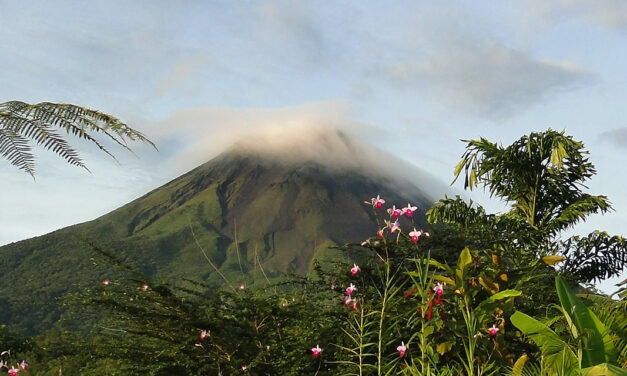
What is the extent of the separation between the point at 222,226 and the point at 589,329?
13515cm

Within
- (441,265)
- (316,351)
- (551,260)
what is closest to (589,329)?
(551,260)

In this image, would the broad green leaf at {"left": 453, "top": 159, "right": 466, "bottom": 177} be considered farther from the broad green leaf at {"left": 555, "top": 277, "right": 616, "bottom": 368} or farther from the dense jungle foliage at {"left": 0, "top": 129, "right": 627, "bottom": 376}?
the broad green leaf at {"left": 555, "top": 277, "right": 616, "bottom": 368}

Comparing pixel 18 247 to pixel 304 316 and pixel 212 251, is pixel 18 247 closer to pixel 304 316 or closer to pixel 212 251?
pixel 212 251

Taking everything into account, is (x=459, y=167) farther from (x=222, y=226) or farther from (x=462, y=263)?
(x=222, y=226)

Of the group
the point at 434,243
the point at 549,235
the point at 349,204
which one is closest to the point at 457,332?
the point at 434,243

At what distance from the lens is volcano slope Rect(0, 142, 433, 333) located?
8575 centimetres

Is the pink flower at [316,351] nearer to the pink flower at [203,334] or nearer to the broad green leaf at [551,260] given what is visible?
the pink flower at [203,334]

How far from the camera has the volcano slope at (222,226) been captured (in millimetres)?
85750

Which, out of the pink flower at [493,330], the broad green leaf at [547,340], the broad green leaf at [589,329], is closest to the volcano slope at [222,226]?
the pink flower at [493,330]

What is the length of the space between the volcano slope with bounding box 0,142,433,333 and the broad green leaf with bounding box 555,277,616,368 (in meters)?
65.3

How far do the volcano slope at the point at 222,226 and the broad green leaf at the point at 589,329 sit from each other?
6532cm

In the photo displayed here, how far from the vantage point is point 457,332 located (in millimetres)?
4246

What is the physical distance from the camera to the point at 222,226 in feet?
449

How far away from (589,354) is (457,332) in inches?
32.7
